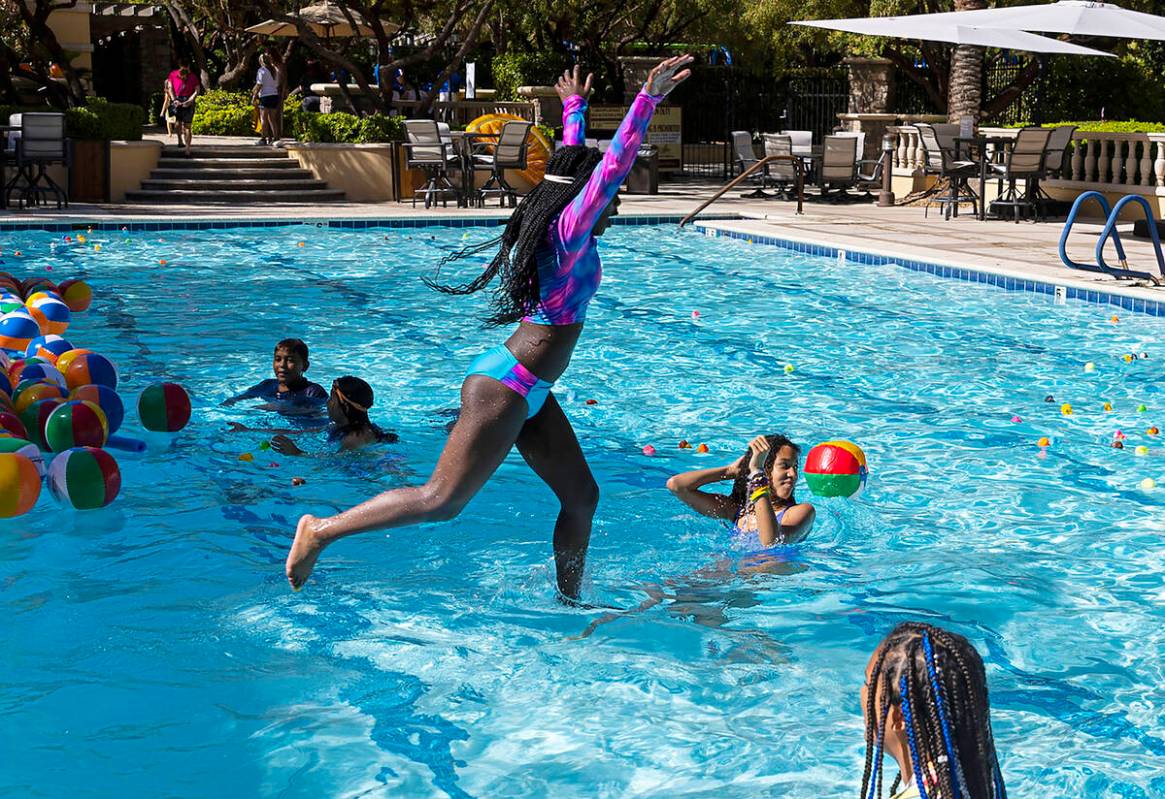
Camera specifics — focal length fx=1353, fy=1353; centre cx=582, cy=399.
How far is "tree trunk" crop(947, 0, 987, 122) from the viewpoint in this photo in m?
23.7

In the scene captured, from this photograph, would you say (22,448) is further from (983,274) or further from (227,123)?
(227,123)

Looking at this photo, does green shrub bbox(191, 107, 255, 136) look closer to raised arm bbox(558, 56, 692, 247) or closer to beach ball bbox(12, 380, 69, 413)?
beach ball bbox(12, 380, 69, 413)

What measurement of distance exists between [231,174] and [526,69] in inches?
367

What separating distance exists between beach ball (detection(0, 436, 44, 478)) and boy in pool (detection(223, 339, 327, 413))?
184 centimetres

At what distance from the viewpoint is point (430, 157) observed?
21.8 metres

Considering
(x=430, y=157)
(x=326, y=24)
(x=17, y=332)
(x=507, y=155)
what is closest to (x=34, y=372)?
(x=17, y=332)

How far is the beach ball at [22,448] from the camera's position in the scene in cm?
608

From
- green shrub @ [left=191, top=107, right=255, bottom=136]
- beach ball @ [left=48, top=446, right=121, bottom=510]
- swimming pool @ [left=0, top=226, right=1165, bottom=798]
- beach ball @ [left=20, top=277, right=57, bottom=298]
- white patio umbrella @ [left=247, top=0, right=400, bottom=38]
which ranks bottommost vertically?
swimming pool @ [left=0, top=226, right=1165, bottom=798]

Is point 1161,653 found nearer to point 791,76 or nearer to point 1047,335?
point 1047,335

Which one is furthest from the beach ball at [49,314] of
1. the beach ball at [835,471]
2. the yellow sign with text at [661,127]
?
the yellow sign with text at [661,127]

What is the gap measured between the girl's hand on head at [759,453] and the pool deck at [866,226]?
25.6 ft

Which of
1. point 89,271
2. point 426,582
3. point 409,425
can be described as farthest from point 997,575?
point 89,271

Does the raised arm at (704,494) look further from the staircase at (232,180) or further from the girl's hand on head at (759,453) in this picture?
the staircase at (232,180)

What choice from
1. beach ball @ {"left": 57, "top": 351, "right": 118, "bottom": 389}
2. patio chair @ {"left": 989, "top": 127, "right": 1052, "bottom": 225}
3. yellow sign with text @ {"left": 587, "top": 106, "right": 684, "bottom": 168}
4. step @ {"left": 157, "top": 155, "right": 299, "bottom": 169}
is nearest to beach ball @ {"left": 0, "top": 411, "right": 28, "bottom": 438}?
beach ball @ {"left": 57, "top": 351, "right": 118, "bottom": 389}
